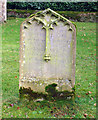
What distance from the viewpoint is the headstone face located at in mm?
4539

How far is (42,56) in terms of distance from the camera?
4.59m

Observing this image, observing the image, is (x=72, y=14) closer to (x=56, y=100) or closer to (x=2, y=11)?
(x=2, y=11)

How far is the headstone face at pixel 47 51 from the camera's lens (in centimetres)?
454

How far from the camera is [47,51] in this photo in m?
4.56

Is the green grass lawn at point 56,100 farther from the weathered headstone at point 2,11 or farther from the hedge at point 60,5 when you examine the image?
the hedge at point 60,5

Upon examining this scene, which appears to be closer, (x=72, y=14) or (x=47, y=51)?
(x=47, y=51)

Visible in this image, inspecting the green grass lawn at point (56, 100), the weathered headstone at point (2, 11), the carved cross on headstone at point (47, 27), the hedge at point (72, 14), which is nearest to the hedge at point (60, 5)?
the hedge at point (72, 14)

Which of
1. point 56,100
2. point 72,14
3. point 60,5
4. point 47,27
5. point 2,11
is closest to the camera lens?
point 47,27

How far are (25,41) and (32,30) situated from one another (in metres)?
0.36

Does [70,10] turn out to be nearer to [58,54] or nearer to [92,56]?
[92,56]

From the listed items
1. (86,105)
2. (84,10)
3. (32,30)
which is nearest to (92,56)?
(86,105)

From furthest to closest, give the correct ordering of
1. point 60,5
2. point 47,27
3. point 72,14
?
1. point 60,5
2. point 72,14
3. point 47,27

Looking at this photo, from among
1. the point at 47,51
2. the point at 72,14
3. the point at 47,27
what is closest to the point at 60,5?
the point at 72,14

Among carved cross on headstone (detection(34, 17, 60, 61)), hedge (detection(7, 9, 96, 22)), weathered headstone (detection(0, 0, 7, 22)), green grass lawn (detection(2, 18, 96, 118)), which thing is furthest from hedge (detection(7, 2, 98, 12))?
carved cross on headstone (detection(34, 17, 60, 61))
